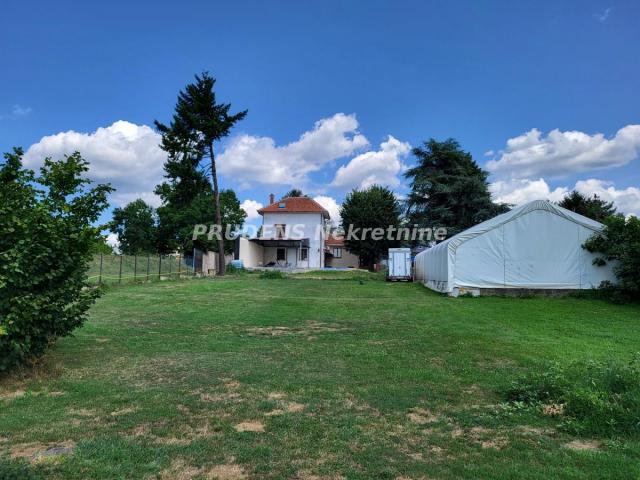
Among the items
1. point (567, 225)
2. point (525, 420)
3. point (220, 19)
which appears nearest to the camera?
point (525, 420)

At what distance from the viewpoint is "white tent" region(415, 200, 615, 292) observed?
54.9 feet

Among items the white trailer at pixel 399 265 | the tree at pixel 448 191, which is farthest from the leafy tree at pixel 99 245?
the tree at pixel 448 191

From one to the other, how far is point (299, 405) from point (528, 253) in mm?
15546

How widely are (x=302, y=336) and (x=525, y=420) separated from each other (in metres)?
4.76

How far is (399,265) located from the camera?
93.2 ft

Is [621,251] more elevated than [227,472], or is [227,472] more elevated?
[621,251]

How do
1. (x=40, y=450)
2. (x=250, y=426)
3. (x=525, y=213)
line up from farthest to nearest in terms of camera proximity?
(x=525, y=213) → (x=250, y=426) → (x=40, y=450)

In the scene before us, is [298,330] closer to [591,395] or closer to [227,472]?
[591,395]

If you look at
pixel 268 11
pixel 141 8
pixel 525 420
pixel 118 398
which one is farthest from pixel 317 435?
pixel 268 11

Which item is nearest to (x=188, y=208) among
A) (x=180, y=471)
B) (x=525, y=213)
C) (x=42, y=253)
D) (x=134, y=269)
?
(x=134, y=269)

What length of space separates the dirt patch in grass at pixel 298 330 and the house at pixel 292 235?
33988 mm

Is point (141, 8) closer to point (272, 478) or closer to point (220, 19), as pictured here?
point (220, 19)

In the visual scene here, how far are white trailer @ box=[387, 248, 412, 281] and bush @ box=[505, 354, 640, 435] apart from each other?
23.3 m

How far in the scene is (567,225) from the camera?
55.3 feet
